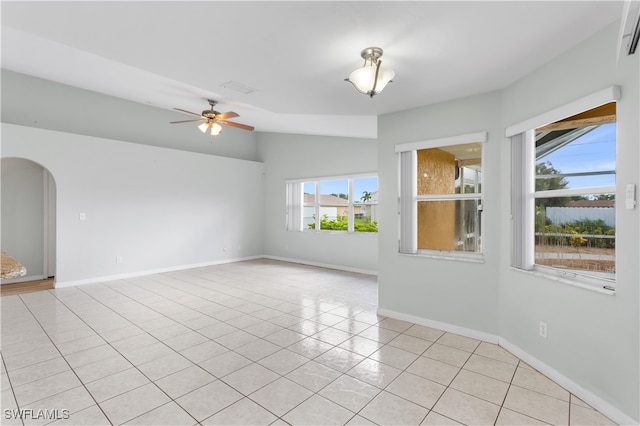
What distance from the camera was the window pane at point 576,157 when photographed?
7.21 feet

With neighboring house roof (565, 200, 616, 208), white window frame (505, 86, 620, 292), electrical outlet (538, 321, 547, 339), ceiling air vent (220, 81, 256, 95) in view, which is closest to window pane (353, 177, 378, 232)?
A: white window frame (505, 86, 620, 292)

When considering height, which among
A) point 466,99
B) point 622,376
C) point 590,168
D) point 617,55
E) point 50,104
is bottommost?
point 622,376

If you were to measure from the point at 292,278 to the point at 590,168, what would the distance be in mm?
4924

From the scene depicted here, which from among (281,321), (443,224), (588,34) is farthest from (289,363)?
(588,34)

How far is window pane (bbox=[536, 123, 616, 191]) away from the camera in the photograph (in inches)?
86.5

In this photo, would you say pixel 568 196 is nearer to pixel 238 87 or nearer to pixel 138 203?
pixel 238 87

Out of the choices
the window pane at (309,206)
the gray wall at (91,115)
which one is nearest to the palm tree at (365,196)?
the window pane at (309,206)

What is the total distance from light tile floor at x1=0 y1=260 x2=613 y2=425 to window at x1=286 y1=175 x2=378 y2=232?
293cm

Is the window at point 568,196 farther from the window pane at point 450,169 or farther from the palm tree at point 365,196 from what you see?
the palm tree at point 365,196

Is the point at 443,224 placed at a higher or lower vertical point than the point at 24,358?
higher

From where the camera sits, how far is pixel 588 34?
2.11 meters

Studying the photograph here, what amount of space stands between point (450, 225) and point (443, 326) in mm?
1142

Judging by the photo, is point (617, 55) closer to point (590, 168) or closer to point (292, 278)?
Result: point (590, 168)

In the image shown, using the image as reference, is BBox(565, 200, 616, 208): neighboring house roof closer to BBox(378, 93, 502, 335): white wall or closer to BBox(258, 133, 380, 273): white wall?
BBox(378, 93, 502, 335): white wall
